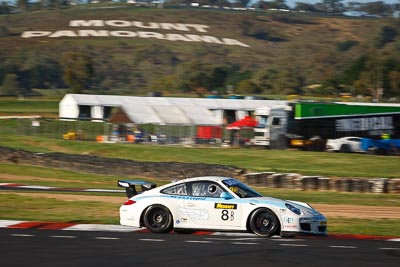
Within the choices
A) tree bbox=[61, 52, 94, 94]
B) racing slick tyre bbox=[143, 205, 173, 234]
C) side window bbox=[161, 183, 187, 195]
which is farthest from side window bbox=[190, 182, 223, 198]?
tree bbox=[61, 52, 94, 94]

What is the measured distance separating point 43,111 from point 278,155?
134 feet

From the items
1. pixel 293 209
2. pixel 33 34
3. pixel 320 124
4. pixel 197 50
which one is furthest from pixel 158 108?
pixel 33 34

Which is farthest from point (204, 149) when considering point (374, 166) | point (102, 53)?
point (102, 53)

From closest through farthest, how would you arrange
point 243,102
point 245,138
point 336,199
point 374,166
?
point 336,199 < point 374,166 < point 245,138 < point 243,102

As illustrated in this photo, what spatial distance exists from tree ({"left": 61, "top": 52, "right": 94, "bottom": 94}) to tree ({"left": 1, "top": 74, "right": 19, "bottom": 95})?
30.6 ft

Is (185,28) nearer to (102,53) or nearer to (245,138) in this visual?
(102,53)

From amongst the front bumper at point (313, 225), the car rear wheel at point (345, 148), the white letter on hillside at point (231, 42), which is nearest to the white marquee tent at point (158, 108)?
the car rear wheel at point (345, 148)

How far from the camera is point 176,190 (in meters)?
14.8

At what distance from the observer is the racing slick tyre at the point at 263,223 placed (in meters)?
14.0

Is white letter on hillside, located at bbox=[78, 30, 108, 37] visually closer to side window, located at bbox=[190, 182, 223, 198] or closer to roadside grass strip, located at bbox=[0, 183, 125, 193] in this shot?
roadside grass strip, located at bbox=[0, 183, 125, 193]

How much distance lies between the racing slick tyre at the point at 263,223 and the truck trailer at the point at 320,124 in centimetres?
A: 3008

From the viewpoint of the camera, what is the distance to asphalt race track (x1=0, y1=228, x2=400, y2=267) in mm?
10758

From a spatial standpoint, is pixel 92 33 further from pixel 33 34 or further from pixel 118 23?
pixel 118 23

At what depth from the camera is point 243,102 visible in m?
62.5
